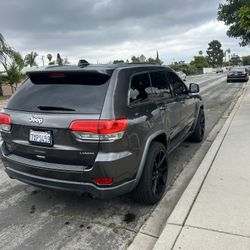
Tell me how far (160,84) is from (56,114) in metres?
1.91

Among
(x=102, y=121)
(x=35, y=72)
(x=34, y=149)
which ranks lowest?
(x=34, y=149)

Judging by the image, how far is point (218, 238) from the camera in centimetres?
298

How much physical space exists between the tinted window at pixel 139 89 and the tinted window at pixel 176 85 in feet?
3.55

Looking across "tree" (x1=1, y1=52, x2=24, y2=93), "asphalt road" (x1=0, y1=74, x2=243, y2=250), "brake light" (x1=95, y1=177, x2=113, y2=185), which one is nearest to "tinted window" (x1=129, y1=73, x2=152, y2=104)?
"brake light" (x1=95, y1=177, x2=113, y2=185)

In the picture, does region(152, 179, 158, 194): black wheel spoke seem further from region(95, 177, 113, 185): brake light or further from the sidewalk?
region(95, 177, 113, 185): brake light

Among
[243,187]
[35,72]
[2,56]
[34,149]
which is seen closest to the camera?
[34,149]

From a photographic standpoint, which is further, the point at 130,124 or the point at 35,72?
the point at 35,72

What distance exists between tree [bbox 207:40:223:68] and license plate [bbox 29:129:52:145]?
12481cm

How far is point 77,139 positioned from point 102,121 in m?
0.33

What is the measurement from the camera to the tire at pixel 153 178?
3.71 meters

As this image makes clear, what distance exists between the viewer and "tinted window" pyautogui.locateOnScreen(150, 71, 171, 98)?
438 centimetres

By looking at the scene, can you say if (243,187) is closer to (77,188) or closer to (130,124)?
(130,124)

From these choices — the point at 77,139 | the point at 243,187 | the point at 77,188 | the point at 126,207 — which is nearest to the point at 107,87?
the point at 77,139

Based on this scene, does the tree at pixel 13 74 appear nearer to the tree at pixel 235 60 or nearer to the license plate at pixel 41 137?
the license plate at pixel 41 137
